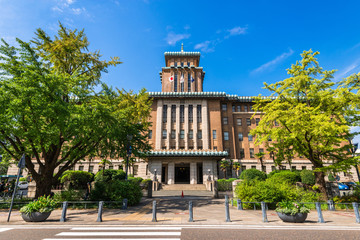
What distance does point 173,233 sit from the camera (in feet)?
23.4

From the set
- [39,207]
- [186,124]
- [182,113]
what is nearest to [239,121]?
[186,124]

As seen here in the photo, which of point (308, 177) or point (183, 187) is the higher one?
point (308, 177)

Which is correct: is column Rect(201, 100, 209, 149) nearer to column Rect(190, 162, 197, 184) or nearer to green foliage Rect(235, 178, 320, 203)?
column Rect(190, 162, 197, 184)

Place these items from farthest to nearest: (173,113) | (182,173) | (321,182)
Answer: (173,113) < (182,173) < (321,182)

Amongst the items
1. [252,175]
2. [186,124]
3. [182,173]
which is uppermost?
[186,124]

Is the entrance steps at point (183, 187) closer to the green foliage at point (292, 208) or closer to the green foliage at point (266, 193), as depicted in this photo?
the green foliage at point (266, 193)

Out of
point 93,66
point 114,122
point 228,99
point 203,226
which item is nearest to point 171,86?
point 228,99

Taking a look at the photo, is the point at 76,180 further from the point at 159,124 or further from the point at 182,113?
the point at 182,113

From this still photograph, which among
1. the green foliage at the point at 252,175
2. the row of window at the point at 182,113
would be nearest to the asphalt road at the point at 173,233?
the green foliage at the point at 252,175

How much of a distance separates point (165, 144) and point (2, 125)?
1245 inches

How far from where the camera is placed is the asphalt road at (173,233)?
21.8 ft

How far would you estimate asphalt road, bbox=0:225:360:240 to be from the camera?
21.8 feet

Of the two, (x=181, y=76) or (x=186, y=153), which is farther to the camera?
(x=181, y=76)

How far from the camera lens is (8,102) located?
1045cm
